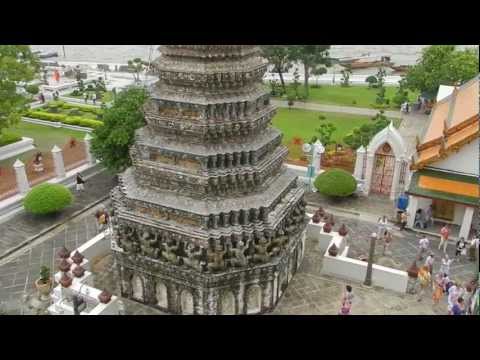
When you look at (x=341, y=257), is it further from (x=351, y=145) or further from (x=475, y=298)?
(x=351, y=145)

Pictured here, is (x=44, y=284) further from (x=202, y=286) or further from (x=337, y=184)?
(x=337, y=184)

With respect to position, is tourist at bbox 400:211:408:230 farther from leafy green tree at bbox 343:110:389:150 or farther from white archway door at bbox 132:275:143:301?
white archway door at bbox 132:275:143:301

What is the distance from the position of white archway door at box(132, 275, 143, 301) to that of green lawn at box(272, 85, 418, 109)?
32.2 m

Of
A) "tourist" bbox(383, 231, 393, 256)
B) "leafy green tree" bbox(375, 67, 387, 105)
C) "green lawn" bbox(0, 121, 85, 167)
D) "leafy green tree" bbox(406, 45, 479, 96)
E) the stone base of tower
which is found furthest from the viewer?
"leafy green tree" bbox(375, 67, 387, 105)

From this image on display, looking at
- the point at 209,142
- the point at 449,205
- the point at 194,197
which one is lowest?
the point at 449,205

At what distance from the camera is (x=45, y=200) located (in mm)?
21344

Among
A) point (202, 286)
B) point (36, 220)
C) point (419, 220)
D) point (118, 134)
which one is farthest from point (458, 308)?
point (36, 220)

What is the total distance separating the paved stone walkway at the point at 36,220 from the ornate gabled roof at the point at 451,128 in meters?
16.5

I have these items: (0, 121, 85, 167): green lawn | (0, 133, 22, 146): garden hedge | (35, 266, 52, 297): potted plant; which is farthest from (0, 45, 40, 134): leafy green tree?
(35, 266, 52, 297): potted plant

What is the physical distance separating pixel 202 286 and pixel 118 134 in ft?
38.5

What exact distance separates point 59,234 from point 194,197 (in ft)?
30.6

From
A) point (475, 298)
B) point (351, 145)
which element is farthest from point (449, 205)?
point (351, 145)

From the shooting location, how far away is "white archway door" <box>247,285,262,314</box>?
1533cm

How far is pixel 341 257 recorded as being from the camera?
57.5 feet
